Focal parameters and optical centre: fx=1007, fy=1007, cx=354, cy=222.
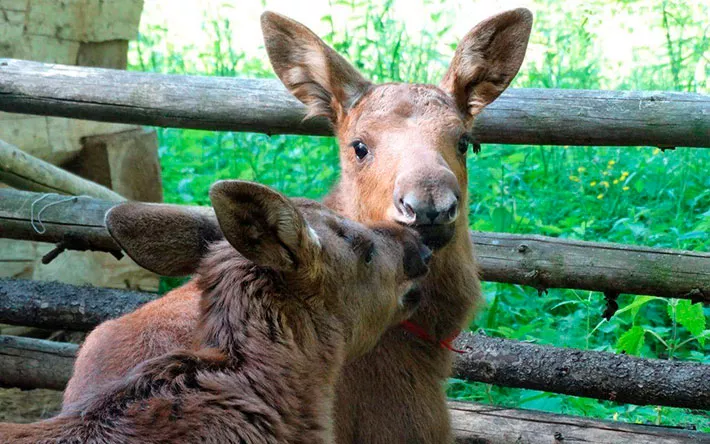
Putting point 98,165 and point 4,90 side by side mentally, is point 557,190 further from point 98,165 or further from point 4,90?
point 4,90

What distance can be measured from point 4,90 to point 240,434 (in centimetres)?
322

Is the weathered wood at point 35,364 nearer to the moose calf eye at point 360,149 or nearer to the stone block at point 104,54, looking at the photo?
the moose calf eye at point 360,149

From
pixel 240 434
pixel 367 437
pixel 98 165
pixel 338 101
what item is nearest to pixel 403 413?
pixel 367 437

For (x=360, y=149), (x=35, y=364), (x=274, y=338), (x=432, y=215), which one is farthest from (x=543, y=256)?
(x=35, y=364)

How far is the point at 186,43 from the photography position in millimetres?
11750

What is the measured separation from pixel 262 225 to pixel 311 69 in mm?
1665

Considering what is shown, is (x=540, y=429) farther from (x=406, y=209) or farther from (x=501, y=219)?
(x=501, y=219)

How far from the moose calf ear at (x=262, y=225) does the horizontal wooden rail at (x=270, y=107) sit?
2.14 metres

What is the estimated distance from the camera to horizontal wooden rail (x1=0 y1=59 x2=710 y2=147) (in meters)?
5.17

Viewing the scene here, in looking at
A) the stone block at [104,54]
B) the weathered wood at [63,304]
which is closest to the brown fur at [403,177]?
the weathered wood at [63,304]

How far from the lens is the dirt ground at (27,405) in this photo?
6.42 metres

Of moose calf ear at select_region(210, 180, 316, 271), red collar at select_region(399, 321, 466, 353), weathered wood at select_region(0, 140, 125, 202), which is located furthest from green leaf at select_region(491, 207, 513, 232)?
moose calf ear at select_region(210, 180, 316, 271)

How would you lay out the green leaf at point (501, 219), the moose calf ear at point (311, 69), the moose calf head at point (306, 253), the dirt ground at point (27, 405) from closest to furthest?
1. the moose calf head at point (306, 253)
2. the moose calf ear at point (311, 69)
3. the dirt ground at point (27, 405)
4. the green leaf at point (501, 219)

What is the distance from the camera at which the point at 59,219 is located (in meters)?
5.58
